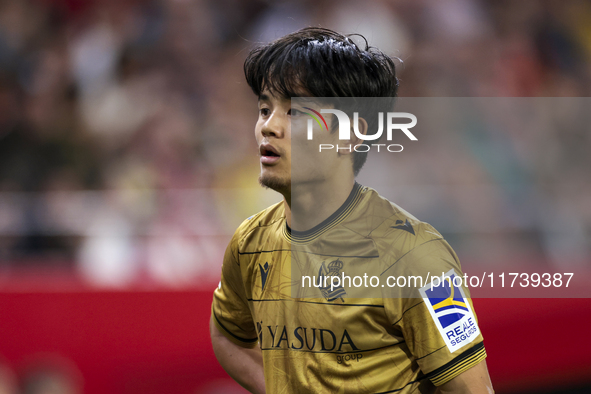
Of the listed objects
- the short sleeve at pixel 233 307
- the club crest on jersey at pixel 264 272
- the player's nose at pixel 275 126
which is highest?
the player's nose at pixel 275 126

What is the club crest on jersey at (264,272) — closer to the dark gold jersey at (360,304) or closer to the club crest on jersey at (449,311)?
the dark gold jersey at (360,304)

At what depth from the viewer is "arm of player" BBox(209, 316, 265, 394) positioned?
5.89 feet

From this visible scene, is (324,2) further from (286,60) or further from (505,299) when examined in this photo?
(286,60)

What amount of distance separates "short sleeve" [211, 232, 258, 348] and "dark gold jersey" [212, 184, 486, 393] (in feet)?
0.25

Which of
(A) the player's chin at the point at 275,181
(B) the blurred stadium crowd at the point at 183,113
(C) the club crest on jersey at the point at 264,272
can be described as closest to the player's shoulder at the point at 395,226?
(A) the player's chin at the point at 275,181

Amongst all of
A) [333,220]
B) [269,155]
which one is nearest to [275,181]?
[269,155]

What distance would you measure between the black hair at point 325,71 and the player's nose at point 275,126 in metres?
0.06

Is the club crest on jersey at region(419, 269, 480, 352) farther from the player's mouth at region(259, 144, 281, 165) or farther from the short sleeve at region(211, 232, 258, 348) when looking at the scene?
the short sleeve at region(211, 232, 258, 348)

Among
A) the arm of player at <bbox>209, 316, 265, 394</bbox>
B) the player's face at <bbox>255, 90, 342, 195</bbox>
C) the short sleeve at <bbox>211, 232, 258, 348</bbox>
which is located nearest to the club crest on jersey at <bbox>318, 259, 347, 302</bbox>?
the player's face at <bbox>255, 90, 342, 195</bbox>

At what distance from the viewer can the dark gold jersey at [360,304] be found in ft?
4.17

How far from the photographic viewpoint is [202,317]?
9.47 ft

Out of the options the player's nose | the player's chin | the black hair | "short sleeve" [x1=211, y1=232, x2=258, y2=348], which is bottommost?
"short sleeve" [x1=211, y1=232, x2=258, y2=348]

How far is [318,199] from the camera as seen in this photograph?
1.53 meters

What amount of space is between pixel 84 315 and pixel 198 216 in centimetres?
77
